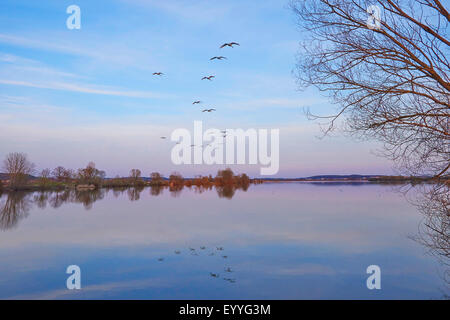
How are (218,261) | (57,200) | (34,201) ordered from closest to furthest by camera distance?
1. (218,261)
2. (34,201)
3. (57,200)

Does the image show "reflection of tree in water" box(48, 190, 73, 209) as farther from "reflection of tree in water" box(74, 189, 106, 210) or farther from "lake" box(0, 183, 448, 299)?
"lake" box(0, 183, 448, 299)

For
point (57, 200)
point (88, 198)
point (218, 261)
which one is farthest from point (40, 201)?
point (218, 261)

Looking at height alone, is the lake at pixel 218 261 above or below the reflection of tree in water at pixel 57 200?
above

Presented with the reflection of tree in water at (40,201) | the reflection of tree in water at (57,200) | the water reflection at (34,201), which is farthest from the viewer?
the reflection of tree in water at (57,200)

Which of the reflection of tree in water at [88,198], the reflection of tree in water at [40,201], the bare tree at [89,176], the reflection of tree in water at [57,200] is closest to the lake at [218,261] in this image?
the reflection of tree in water at [40,201]

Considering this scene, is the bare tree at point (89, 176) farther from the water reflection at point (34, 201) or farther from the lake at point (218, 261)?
the lake at point (218, 261)

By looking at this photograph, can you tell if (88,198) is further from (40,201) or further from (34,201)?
(34,201)

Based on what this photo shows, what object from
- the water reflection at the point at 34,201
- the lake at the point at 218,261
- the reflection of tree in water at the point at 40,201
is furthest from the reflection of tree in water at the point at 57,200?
the lake at the point at 218,261

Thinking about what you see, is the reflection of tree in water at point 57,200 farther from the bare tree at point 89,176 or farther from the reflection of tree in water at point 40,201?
the bare tree at point 89,176

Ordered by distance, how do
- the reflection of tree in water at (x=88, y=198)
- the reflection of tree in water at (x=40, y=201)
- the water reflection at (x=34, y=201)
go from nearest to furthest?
the water reflection at (x=34, y=201) → the reflection of tree in water at (x=40, y=201) → the reflection of tree in water at (x=88, y=198)

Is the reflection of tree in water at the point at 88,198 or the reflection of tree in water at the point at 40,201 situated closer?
the reflection of tree in water at the point at 40,201

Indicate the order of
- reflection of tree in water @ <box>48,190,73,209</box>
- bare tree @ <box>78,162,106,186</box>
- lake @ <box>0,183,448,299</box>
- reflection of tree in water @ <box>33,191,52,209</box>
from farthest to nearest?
bare tree @ <box>78,162,106,186</box> → reflection of tree in water @ <box>48,190,73,209</box> → reflection of tree in water @ <box>33,191,52,209</box> → lake @ <box>0,183,448,299</box>

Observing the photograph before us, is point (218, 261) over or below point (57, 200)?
over

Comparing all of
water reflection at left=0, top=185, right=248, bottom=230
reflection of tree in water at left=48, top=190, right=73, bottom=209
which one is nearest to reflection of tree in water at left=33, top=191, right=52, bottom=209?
water reflection at left=0, top=185, right=248, bottom=230
